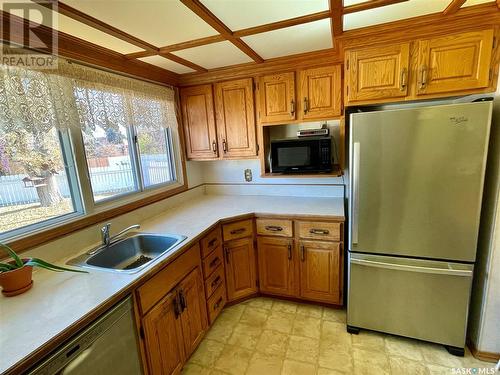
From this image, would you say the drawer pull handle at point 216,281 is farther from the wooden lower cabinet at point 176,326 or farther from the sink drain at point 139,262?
the sink drain at point 139,262

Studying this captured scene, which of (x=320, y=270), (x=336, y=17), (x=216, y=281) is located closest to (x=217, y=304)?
(x=216, y=281)

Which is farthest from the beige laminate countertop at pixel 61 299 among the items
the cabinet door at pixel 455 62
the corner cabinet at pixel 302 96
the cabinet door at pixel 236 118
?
the cabinet door at pixel 455 62

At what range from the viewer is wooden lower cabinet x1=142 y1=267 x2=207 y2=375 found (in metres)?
1.38

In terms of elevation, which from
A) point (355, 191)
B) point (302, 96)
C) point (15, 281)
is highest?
point (302, 96)

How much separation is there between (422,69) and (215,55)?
1448 mm

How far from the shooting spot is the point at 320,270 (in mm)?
2131

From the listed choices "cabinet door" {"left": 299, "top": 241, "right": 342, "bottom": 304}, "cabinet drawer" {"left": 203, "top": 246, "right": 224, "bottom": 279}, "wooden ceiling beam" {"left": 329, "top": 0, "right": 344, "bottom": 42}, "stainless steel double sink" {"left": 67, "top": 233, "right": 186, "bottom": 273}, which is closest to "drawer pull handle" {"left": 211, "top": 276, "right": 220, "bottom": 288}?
"cabinet drawer" {"left": 203, "top": 246, "right": 224, "bottom": 279}

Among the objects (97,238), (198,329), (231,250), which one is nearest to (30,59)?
(97,238)

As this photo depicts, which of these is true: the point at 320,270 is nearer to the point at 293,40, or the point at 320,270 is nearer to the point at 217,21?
the point at 293,40

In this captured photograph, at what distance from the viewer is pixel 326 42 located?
183 cm

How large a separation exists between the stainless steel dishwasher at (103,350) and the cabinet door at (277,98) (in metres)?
1.81

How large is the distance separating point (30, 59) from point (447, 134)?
2376 millimetres

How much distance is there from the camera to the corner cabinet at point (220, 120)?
2.38 meters

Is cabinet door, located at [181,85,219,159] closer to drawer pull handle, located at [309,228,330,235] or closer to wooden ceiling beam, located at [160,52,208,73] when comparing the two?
wooden ceiling beam, located at [160,52,208,73]
